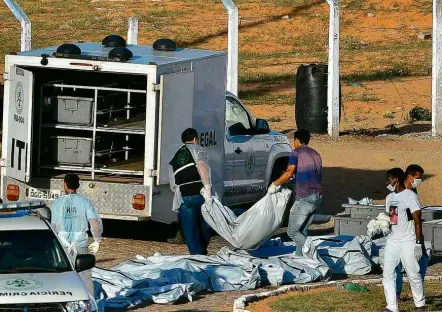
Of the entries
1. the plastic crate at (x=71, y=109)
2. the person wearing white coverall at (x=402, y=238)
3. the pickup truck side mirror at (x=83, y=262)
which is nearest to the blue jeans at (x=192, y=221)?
the plastic crate at (x=71, y=109)

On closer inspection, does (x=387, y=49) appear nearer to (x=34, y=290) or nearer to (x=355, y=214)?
(x=355, y=214)

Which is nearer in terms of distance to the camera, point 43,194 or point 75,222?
point 75,222

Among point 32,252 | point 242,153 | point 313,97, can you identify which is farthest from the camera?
point 313,97

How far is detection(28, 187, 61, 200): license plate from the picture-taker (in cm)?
1733

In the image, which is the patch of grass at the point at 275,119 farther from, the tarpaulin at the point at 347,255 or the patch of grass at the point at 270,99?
the tarpaulin at the point at 347,255

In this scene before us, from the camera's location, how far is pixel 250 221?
624 inches

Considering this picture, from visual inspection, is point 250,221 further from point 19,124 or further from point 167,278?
point 19,124

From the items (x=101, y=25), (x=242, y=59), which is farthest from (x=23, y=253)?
(x=101, y=25)

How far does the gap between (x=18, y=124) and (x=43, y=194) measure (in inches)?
36.9

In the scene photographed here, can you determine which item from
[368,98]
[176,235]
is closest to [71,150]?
[176,235]

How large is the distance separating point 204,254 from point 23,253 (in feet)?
16.2

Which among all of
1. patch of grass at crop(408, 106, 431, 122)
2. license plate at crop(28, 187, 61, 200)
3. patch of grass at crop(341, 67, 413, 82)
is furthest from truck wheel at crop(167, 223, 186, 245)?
patch of grass at crop(341, 67, 413, 82)

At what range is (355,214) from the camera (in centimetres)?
1784

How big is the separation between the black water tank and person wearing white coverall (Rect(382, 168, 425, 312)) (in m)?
15.3
